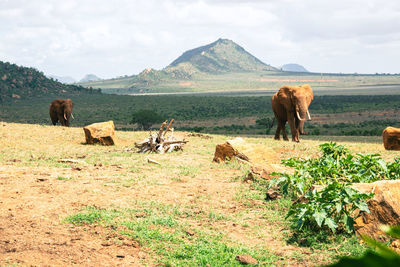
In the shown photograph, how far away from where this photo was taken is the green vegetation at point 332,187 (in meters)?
5.12

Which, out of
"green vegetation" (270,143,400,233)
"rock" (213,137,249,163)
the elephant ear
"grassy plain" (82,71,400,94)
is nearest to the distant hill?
the elephant ear

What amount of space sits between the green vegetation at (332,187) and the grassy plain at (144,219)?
31 cm

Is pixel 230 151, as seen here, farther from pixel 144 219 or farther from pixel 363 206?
pixel 363 206

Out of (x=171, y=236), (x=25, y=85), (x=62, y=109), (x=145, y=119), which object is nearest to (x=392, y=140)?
(x=171, y=236)

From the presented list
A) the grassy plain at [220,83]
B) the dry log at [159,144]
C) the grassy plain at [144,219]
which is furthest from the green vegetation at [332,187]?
the grassy plain at [220,83]

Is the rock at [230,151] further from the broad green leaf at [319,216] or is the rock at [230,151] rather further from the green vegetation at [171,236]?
the broad green leaf at [319,216]

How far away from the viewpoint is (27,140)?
15664mm

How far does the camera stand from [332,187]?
17.5 ft

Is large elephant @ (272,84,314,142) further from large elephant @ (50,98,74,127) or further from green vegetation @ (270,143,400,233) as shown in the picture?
large elephant @ (50,98,74,127)

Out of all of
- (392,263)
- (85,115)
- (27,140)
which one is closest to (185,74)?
(85,115)

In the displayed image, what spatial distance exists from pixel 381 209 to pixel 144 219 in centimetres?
335

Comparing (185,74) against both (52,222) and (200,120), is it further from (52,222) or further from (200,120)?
(52,222)

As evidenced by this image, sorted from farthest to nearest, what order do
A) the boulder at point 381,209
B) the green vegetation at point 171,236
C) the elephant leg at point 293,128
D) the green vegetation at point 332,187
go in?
the elephant leg at point 293,128 → the boulder at point 381,209 → the green vegetation at point 332,187 → the green vegetation at point 171,236

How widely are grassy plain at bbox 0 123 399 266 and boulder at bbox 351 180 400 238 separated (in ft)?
1.06
